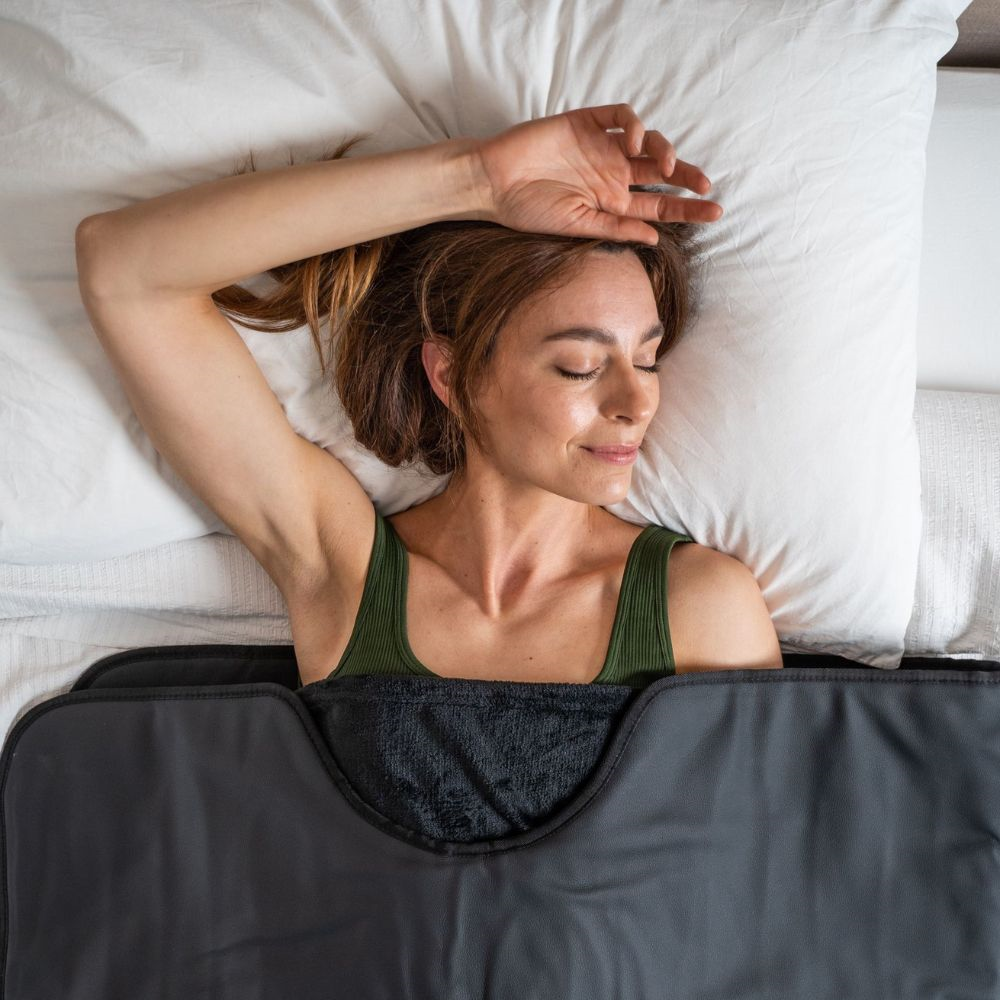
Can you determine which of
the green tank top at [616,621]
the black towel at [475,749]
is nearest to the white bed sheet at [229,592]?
the green tank top at [616,621]

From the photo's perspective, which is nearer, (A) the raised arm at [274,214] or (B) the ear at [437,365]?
(A) the raised arm at [274,214]

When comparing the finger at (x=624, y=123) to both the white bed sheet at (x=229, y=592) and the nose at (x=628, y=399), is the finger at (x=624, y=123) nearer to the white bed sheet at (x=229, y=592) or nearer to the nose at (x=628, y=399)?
the nose at (x=628, y=399)

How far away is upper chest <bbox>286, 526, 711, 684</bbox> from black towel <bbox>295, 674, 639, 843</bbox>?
61 mm

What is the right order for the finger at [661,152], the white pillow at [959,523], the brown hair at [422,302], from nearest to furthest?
1. the finger at [661,152]
2. the brown hair at [422,302]
3. the white pillow at [959,523]

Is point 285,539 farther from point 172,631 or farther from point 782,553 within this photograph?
point 782,553

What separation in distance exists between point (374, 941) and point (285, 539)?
541mm

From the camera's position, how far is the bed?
1.24m

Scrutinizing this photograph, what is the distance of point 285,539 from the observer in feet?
4.62

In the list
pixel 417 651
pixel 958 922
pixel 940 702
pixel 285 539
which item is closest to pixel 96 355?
pixel 285 539

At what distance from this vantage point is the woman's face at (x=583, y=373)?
123cm

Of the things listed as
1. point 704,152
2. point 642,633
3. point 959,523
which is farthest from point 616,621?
point 704,152

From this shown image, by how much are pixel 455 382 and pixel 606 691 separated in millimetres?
454

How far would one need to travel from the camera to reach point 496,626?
1.38 metres

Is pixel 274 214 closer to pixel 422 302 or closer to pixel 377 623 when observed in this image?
pixel 422 302
